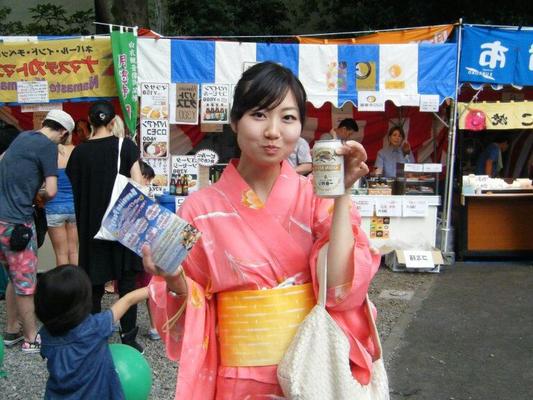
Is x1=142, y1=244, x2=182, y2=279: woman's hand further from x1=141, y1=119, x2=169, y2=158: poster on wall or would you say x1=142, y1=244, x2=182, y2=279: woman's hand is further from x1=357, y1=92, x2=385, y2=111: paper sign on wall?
x1=357, y1=92, x2=385, y2=111: paper sign on wall

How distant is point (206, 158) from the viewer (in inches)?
307

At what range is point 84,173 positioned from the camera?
457cm

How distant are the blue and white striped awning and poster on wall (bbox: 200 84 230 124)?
10 cm

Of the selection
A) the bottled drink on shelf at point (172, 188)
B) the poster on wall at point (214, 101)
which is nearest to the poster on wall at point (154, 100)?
the poster on wall at point (214, 101)

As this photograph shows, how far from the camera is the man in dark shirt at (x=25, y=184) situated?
464 centimetres

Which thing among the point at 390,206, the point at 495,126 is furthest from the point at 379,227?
the point at 495,126

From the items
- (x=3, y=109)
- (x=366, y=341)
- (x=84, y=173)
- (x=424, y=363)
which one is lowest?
(x=424, y=363)

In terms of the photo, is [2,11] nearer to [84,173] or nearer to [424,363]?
[84,173]

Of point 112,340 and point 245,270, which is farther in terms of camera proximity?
point 112,340

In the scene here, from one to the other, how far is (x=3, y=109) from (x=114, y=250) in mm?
6119

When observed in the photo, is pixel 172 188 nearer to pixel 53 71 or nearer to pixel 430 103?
pixel 53 71

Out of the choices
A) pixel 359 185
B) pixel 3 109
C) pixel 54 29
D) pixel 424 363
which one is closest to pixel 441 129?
pixel 359 185

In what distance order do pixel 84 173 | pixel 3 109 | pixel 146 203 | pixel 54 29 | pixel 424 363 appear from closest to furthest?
pixel 146 203, pixel 84 173, pixel 424 363, pixel 3 109, pixel 54 29

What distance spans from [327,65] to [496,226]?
3.11m
